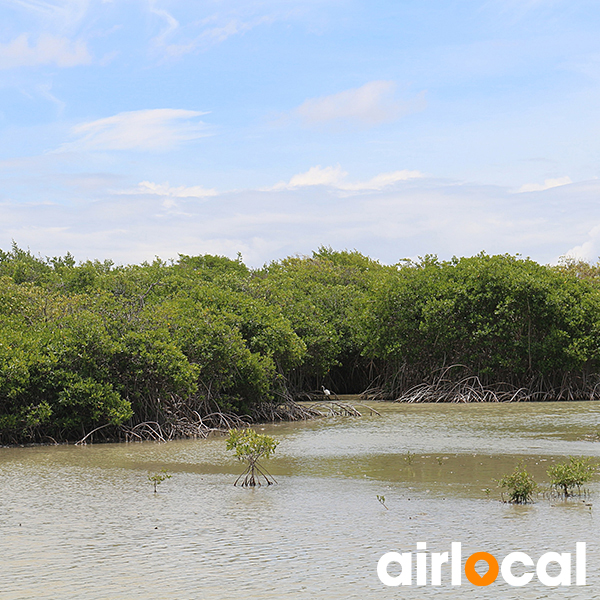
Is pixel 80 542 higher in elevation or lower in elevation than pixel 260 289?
lower

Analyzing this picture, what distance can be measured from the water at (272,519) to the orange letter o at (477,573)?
124 millimetres

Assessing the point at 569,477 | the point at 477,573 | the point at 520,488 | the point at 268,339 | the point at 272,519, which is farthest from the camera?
the point at 268,339

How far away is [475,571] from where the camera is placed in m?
6.21

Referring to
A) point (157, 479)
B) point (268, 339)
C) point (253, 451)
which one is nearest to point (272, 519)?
point (157, 479)

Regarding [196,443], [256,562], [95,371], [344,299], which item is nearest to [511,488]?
[256,562]

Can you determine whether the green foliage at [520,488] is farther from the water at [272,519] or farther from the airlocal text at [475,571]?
the airlocal text at [475,571]

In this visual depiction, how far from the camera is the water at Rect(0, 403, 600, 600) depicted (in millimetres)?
5969

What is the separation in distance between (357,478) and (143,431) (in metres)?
6.34

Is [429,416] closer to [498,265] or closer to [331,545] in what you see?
[498,265]

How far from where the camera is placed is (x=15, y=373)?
1470 cm

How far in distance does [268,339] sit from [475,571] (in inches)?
580

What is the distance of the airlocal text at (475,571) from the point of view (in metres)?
5.98

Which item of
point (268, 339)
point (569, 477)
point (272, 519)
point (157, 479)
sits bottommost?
point (272, 519)

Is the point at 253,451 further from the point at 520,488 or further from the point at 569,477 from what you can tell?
the point at 569,477
